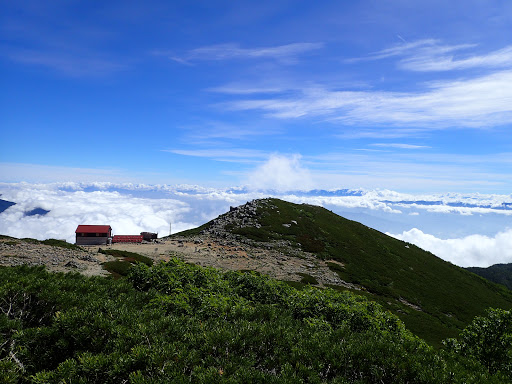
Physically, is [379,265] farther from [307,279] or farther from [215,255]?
[215,255]

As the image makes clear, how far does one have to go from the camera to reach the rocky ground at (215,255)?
31.4 meters

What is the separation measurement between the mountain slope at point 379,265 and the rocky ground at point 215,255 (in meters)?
1.08

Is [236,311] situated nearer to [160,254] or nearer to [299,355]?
[299,355]

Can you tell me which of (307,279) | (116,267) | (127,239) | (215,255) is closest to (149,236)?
(127,239)

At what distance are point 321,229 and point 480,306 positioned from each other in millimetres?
40399

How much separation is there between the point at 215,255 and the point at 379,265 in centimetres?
4209

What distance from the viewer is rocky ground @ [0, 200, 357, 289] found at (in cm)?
3144

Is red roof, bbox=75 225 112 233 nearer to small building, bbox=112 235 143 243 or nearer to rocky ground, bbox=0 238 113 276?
small building, bbox=112 235 143 243

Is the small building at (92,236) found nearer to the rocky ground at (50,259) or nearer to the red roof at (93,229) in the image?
the red roof at (93,229)

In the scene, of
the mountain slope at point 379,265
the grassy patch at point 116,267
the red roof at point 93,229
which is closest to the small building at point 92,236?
the red roof at point 93,229

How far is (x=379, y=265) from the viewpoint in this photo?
67.1m

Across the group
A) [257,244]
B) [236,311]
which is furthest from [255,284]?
[257,244]

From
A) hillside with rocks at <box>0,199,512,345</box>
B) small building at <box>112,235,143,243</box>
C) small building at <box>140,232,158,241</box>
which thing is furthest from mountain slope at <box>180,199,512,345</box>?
small building at <box>112,235,143,243</box>

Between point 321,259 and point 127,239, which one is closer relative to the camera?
point 321,259
